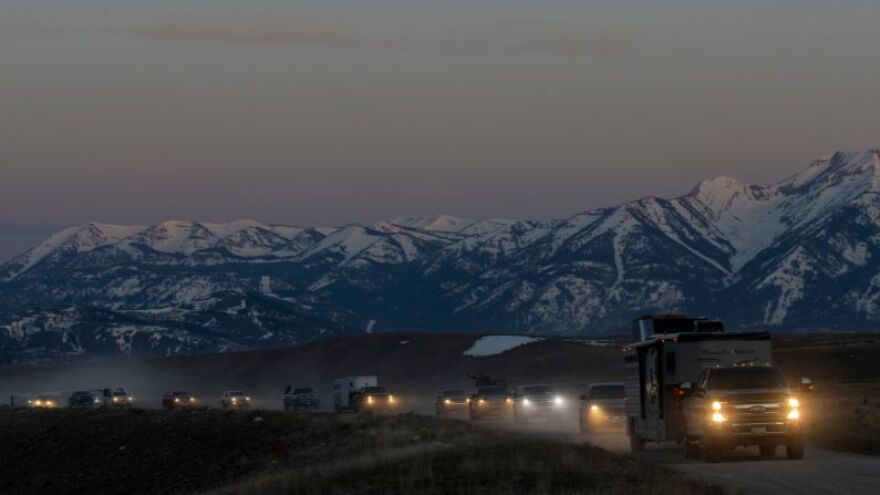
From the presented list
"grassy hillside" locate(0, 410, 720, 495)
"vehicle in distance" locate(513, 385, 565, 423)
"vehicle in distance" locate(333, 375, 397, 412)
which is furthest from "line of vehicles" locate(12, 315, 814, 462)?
"vehicle in distance" locate(333, 375, 397, 412)

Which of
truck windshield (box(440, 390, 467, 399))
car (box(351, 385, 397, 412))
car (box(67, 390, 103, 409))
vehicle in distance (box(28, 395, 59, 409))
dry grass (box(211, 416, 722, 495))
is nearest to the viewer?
dry grass (box(211, 416, 722, 495))

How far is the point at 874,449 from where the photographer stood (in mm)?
43375

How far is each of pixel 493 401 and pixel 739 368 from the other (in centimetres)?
4290

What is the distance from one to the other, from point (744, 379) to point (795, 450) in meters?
2.15

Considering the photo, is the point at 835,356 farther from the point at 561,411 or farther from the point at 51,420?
the point at 51,420

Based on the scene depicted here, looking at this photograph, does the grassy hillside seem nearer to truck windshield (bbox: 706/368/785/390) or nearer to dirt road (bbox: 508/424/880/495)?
dirt road (bbox: 508/424/880/495)

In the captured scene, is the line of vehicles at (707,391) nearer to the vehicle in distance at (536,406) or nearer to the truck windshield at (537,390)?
the vehicle in distance at (536,406)

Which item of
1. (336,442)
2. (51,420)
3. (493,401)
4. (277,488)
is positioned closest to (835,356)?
(493,401)

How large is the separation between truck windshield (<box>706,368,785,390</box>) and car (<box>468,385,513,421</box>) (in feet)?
139

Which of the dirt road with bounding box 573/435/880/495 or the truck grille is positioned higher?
the truck grille

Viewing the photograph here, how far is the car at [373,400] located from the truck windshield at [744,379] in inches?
2221

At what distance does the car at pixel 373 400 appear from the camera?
94.6 m

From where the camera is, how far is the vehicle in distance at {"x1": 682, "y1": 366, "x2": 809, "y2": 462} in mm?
37312

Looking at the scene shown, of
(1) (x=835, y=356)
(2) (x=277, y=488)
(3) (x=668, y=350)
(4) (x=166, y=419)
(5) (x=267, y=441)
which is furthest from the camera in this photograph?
(1) (x=835, y=356)
